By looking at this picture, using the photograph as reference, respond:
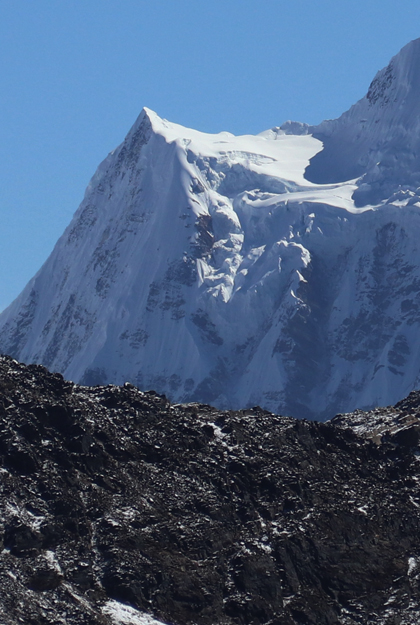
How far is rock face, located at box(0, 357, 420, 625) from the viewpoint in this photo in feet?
329

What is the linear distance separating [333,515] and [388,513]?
15.0 feet

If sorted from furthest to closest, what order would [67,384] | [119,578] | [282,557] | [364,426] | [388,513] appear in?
1. [364,426]
2. [67,384]
3. [388,513]
4. [282,557]
5. [119,578]

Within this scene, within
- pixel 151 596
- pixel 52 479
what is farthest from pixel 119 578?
pixel 52 479

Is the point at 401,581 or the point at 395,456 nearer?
the point at 401,581

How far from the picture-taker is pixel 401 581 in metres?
107

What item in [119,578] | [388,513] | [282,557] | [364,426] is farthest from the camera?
[364,426]

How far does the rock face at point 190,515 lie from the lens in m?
100

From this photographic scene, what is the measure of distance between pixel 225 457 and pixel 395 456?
1576 centimetres

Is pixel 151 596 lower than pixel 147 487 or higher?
lower

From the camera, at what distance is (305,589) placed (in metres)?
106

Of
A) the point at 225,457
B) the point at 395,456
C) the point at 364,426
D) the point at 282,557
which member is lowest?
the point at 282,557

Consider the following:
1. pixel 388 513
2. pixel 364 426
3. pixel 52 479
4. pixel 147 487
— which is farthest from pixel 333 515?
pixel 364 426

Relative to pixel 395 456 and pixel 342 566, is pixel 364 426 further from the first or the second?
pixel 342 566

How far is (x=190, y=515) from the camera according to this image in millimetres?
110312
